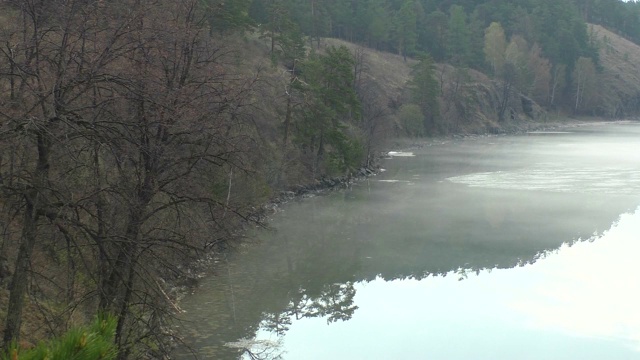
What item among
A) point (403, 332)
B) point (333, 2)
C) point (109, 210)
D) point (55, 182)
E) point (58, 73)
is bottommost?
point (403, 332)

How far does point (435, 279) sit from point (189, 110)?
14.4 metres

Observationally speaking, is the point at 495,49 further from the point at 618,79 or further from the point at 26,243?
the point at 26,243

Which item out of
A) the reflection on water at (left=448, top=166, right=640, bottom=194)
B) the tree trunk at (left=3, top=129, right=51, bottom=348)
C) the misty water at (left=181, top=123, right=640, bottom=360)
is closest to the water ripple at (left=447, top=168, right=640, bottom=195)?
the reflection on water at (left=448, top=166, right=640, bottom=194)

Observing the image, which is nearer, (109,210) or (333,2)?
(109,210)

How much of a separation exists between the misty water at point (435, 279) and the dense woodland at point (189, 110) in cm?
232

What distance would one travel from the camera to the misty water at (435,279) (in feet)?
58.2

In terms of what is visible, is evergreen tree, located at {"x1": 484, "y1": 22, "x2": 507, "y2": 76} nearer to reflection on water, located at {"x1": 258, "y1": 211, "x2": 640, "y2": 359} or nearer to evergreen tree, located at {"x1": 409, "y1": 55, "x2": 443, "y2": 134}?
evergreen tree, located at {"x1": 409, "y1": 55, "x2": 443, "y2": 134}

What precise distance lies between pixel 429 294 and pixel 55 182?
1503 centimetres

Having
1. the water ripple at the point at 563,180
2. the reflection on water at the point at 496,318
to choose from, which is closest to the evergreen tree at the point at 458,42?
the water ripple at the point at 563,180

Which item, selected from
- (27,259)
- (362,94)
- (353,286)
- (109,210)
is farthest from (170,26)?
(362,94)

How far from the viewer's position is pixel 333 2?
93.8 metres

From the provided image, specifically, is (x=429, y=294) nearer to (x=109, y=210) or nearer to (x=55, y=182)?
(x=109, y=210)

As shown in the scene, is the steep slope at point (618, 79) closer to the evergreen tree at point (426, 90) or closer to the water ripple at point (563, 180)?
the evergreen tree at point (426, 90)

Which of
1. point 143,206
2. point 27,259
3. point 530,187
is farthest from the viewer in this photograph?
point 530,187
